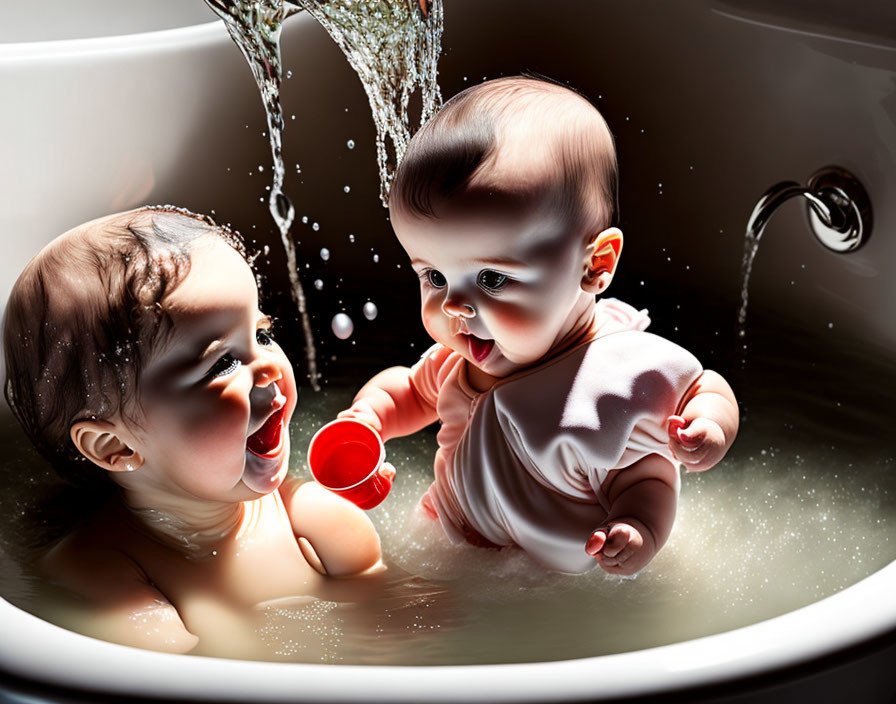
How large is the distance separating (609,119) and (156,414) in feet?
2.43

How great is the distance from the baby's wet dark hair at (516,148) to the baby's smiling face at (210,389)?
15 centimetres

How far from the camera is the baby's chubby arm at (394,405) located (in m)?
1.02

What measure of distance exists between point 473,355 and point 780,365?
0.48 m

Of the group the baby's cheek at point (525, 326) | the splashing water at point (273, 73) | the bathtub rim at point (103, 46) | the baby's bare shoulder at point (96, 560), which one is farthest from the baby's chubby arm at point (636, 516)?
the bathtub rim at point (103, 46)

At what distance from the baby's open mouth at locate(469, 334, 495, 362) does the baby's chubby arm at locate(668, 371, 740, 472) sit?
167mm

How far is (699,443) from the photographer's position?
0.80 meters

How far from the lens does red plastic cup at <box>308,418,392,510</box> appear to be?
→ 3.14 ft

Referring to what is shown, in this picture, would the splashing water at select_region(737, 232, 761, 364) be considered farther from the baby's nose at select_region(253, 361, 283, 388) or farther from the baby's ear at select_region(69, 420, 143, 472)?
the baby's ear at select_region(69, 420, 143, 472)

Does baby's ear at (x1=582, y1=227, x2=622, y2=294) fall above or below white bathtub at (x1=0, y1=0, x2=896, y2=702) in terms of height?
above

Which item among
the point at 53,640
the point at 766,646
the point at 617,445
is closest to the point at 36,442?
the point at 53,640

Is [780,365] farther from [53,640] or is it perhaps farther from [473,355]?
[53,640]

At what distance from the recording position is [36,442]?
0.85 metres

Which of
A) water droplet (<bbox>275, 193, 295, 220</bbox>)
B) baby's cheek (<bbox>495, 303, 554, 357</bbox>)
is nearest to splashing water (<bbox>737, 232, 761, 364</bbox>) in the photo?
baby's cheek (<bbox>495, 303, 554, 357</bbox>)

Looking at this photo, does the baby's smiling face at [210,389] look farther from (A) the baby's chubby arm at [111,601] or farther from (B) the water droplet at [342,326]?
(B) the water droplet at [342,326]
